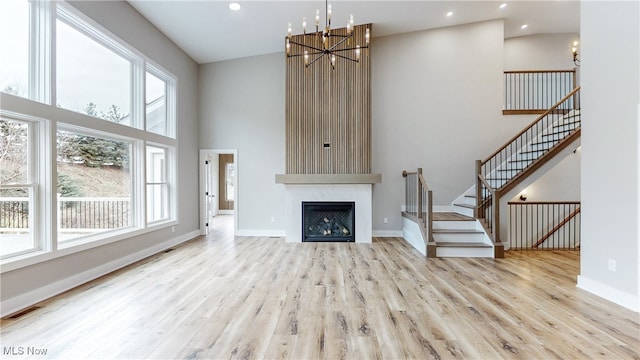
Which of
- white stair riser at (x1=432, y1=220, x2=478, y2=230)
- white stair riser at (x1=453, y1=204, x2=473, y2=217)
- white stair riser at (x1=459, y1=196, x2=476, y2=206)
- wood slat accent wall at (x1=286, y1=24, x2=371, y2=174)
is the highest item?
wood slat accent wall at (x1=286, y1=24, x2=371, y2=174)

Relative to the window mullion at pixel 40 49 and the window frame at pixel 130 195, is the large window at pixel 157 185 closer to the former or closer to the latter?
the window frame at pixel 130 195

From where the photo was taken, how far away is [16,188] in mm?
2957

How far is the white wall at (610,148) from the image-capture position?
2.86 meters

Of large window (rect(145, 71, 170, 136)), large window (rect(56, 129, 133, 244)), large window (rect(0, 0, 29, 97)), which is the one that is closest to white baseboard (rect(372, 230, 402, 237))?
large window (rect(56, 129, 133, 244))

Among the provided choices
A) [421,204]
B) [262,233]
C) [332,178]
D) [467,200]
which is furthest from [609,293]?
[262,233]

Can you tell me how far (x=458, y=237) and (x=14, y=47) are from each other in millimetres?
6511

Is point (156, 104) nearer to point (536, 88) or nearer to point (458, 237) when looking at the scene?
point (458, 237)

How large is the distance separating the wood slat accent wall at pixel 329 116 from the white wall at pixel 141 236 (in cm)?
227

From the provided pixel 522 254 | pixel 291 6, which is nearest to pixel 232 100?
pixel 291 6

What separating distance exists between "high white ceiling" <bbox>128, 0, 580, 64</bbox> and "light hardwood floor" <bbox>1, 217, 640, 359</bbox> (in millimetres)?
4142

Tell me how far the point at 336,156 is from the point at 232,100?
2889 mm

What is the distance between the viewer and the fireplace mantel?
5915mm

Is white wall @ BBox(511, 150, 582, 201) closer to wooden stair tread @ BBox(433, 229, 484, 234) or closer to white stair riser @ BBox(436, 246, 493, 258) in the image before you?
wooden stair tread @ BBox(433, 229, 484, 234)

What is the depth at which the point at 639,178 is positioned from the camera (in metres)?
2.80
